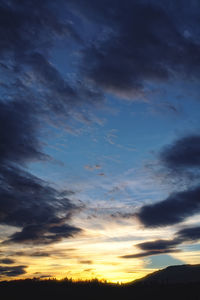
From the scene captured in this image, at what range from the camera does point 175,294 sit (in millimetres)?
17234

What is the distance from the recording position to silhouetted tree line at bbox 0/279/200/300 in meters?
17.0

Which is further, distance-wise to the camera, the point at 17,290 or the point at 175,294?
the point at 17,290

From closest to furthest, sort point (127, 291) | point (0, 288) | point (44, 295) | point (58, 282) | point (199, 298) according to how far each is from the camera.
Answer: point (199, 298) < point (44, 295) < point (127, 291) < point (0, 288) < point (58, 282)

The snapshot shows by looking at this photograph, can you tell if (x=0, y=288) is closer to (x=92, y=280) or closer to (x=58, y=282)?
(x=58, y=282)

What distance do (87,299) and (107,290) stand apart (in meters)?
3.25

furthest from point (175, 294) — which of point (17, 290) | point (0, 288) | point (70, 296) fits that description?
point (0, 288)

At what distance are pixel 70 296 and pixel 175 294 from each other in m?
6.99

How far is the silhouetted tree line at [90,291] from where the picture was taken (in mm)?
17000

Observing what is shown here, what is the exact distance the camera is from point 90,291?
18.6 meters

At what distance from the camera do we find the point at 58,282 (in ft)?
71.4

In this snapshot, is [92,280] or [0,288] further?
[92,280]

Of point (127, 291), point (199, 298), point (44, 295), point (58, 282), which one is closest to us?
point (199, 298)

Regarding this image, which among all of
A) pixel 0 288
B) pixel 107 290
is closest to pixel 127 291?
pixel 107 290

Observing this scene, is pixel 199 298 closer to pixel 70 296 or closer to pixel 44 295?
pixel 70 296
